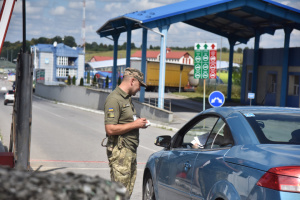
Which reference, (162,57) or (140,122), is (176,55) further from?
(140,122)

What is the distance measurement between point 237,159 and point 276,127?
2.54 feet

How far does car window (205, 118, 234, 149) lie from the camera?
4.72 m

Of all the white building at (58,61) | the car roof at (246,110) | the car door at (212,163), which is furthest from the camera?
the white building at (58,61)

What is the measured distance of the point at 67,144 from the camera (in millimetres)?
17625

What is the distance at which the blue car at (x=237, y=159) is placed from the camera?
3.74 meters

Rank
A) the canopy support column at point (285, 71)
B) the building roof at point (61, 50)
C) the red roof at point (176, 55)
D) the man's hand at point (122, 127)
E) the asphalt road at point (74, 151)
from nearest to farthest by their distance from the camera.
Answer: the man's hand at point (122, 127), the asphalt road at point (74, 151), the canopy support column at point (285, 71), the building roof at point (61, 50), the red roof at point (176, 55)

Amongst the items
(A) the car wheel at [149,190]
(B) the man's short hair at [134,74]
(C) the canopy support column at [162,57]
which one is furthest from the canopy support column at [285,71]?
(B) the man's short hair at [134,74]

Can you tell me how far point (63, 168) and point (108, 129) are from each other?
6.36m

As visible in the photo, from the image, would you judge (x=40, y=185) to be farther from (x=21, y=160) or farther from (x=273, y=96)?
(x=273, y=96)

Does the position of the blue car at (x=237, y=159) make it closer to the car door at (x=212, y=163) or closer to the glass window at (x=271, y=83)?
the car door at (x=212, y=163)

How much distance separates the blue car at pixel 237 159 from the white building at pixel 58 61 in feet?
327

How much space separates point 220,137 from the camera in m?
5.00

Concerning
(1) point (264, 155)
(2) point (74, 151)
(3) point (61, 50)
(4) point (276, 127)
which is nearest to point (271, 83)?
(2) point (74, 151)

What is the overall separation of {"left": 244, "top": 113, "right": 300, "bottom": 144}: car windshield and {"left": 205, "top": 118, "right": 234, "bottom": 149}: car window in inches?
9.3
